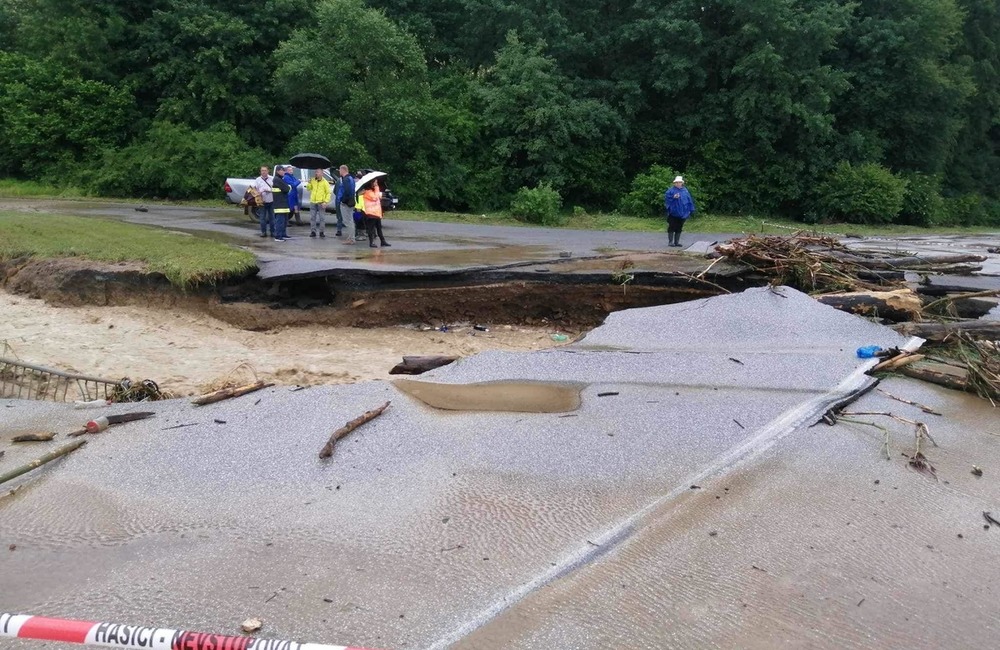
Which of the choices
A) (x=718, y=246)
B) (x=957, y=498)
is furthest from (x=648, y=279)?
(x=957, y=498)

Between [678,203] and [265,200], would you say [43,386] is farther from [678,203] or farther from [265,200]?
[678,203]

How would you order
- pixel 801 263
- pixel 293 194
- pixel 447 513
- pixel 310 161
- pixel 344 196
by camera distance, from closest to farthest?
pixel 447 513
pixel 801 263
pixel 344 196
pixel 293 194
pixel 310 161

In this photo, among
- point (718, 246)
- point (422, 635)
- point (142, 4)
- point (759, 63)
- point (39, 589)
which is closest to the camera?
point (422, 635)

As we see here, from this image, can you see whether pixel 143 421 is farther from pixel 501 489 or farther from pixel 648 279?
pixel 648 279

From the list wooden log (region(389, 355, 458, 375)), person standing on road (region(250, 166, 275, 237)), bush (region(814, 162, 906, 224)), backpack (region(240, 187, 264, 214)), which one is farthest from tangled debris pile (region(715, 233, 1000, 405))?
bush (region(814, 162, 906, 224))

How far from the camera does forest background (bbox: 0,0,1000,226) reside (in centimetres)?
2770

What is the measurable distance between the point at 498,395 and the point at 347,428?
→ 1.35 metres

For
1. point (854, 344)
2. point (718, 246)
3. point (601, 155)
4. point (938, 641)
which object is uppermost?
point (601, 155)

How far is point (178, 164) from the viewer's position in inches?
1057

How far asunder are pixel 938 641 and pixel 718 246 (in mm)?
8196

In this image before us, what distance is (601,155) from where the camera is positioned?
3119 centimetres

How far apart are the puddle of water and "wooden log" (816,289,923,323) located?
→ 3996 mm

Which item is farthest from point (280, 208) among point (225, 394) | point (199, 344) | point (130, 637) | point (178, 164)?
point (178, 164)

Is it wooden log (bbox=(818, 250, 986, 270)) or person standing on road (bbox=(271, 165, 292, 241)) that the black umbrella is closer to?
person standing on road (bbox=(271, 165, 292, 241))
